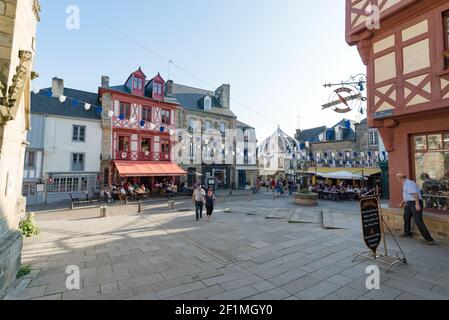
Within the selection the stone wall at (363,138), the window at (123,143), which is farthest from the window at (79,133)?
the stone wall at (363,138)

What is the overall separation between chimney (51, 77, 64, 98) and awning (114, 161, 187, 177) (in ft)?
23.9

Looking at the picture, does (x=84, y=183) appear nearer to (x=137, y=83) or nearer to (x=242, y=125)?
(x=137, y=83)

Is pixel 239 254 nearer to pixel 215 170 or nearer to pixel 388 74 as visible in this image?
pixel 388 74

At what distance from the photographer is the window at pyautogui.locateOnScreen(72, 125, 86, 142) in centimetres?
1759

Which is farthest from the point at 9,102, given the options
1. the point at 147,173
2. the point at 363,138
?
the point at 363,138

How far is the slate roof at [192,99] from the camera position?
80.9 ft

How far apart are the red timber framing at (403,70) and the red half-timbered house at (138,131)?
15861 mm

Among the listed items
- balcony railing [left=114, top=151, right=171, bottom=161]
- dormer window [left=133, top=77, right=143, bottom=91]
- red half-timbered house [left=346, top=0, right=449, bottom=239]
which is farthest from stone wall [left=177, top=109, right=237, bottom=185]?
red half-timbered house [left=346, top=0, right=449, bottom=239]

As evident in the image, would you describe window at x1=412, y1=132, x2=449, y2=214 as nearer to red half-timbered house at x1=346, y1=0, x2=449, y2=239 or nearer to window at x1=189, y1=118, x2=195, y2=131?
red half-timbered house at x1=346, y1=0, x2=449, y2=239

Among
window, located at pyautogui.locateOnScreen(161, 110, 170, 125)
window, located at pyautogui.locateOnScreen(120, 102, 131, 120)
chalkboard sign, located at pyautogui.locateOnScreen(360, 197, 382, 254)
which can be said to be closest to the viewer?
chalkboard sign, located at pyautogui.locateOnScreen(360, 197, 382, 254)

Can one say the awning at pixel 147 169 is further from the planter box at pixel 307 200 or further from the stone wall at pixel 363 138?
the stone wall at pixel 363 138

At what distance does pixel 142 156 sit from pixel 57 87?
8.65 metres
